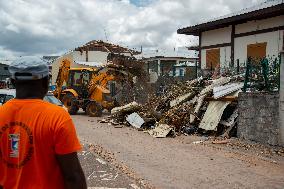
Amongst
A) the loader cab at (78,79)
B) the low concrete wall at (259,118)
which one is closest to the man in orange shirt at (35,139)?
the low concrete wall at (259,118)

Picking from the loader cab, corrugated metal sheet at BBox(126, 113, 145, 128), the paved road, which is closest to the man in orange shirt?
the paved road

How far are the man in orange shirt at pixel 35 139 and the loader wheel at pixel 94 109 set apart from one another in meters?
20.3

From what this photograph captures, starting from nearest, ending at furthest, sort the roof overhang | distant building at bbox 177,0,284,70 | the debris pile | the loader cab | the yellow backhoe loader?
1. the debris pile
2. the roof overhang
3. distant building at bbox 177,0,284,70
4. the yellow backhoe loader
5. the loader cab

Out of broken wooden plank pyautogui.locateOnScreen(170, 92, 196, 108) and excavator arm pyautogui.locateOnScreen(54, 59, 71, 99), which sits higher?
excavator arm pyautogui.locateOnScreen(54, 59, 71, 99)

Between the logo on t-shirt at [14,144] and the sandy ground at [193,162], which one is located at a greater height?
the logo on t-shirt at [14,144]

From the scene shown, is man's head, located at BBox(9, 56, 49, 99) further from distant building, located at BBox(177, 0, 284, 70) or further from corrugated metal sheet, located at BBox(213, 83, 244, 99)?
distant building, located at BBox(177, 0, 284, 70)

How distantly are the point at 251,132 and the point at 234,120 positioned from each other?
1.44 m

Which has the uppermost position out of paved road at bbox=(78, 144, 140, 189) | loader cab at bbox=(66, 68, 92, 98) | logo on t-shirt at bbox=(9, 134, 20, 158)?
loader cab at bbox=(66, 68, 92, 98)

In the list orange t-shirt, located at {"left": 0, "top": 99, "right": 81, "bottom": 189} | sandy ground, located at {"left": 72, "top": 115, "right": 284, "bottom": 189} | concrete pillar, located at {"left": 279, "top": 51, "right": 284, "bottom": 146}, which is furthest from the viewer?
concrete pillar, located at {"left": 279, "top": 51, "right": 284, "bottom": 146}

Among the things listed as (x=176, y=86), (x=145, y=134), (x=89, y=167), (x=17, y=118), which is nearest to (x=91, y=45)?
(x=176, y=86)

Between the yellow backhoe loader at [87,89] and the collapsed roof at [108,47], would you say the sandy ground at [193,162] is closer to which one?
the yellow backhoe loader at [87,89]

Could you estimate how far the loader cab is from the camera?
80.6ft

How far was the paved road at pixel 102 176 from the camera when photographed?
7633 millimetres

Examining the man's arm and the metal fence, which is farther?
the metal fence
